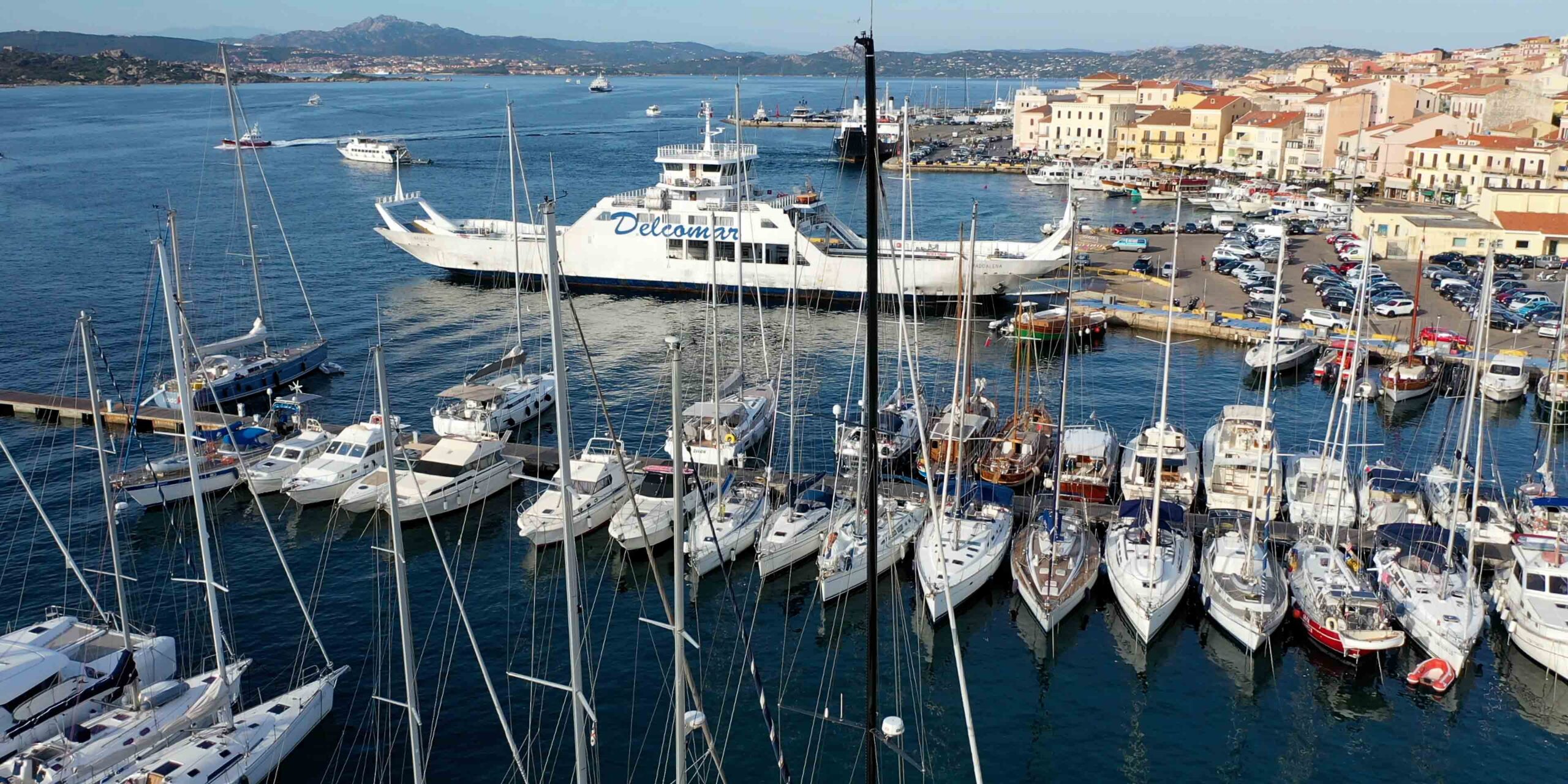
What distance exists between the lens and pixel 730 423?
2819 cm

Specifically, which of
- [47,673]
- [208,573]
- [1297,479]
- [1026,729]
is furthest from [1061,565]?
[47,673]

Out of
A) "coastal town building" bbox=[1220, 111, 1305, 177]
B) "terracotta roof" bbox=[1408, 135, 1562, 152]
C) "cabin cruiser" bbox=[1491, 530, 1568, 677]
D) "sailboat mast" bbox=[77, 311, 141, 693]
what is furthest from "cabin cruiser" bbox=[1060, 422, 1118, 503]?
"coastal town building" bbox=[1220, 111, 1305, 177]

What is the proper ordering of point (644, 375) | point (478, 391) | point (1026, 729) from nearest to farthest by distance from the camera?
1. point (1026, 729)
2. point (478, 391)
3. point (644, 375)

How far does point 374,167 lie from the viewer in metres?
96.4

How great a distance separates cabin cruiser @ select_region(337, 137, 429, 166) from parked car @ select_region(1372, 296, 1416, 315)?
263 feet

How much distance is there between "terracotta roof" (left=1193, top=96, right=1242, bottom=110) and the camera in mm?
92625

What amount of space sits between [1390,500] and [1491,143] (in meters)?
54.3

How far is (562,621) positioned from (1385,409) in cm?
2536

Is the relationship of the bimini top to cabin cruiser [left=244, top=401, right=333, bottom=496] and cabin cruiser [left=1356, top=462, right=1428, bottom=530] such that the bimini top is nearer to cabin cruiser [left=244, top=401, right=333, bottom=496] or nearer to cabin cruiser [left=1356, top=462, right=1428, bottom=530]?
cabin cruiser [left=244, top=401, right=333, bottom=496]

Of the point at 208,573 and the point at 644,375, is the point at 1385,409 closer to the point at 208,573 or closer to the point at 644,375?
the point at 644,375

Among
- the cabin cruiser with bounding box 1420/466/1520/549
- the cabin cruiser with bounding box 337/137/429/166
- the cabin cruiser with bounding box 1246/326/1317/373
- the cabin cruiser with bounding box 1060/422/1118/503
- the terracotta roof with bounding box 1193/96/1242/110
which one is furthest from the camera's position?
the cabin cruiser with bounding box 337/137/429/166

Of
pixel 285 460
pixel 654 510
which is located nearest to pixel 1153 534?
pixel 654 510

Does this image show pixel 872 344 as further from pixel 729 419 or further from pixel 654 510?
pixel 729 419

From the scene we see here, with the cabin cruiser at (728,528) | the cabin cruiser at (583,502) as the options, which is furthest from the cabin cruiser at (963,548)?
the cabin cruiser at (583,502)
